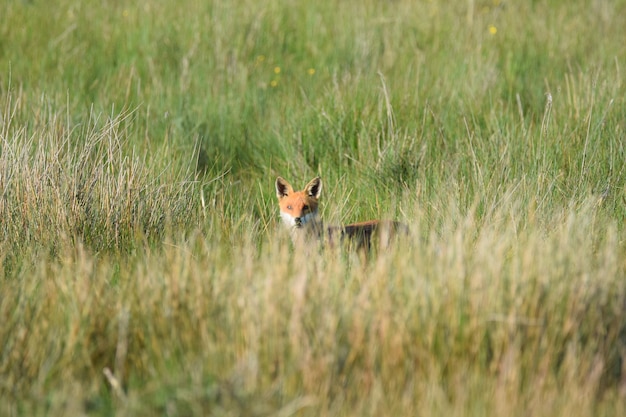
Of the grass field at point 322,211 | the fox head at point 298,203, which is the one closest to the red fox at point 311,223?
the fox head at point 298,203

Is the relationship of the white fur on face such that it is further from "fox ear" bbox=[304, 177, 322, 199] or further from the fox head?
"fox ear" bbox=[304, 177, 322, 199]

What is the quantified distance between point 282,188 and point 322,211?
36 centimetres

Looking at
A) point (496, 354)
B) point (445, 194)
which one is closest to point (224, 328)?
point (496, 354)

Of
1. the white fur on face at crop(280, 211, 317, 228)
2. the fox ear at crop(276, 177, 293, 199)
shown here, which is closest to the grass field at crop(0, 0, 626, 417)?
the white fur on face at crop(280, 211, 317, 228)

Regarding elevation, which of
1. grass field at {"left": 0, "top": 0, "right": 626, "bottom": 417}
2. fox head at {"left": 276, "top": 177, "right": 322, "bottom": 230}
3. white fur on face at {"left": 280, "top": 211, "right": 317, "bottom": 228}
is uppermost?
grass field at {"left": 0, "top": 0, "right": 626, "bottom": 417}

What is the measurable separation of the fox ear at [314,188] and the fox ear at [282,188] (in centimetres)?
11

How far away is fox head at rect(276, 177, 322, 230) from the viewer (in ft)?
17.1

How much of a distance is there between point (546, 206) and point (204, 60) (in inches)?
158

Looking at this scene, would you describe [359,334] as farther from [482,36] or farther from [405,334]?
[482,36]

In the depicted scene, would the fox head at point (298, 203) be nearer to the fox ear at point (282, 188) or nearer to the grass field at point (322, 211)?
the fox ear at point (282, 188)

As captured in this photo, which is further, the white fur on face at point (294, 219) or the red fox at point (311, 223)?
the white fur on face at point (294, 219)

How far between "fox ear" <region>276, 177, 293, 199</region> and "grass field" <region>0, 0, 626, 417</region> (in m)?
0.20

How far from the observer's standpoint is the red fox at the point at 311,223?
4.87 metres

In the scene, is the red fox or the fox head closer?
the red fox
